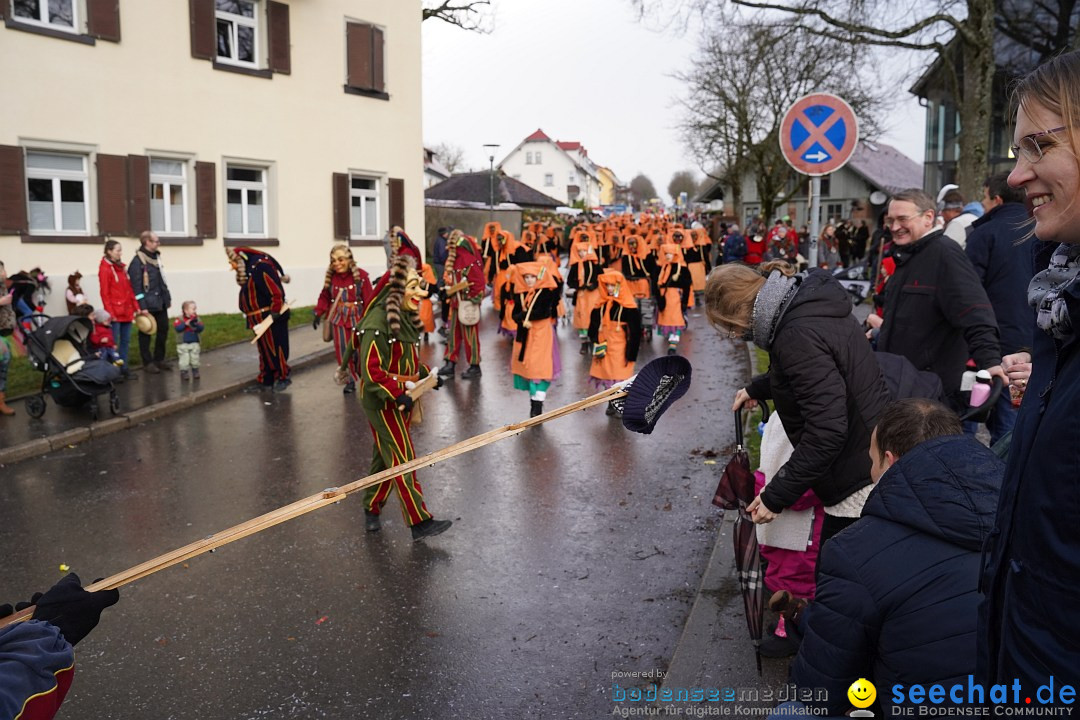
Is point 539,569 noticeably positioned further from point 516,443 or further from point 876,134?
point 876,134

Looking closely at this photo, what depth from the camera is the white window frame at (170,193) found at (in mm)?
17688

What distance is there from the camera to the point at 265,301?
1178cm

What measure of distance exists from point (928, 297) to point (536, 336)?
17.4 ft

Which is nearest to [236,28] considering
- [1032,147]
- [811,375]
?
[811,375]

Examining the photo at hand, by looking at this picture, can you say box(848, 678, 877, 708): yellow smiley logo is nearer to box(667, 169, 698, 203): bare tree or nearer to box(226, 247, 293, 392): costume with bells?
box(226, 247, 293, 392): costume with bells

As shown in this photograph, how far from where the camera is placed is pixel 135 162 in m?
17.0

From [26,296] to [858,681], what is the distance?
510 inches

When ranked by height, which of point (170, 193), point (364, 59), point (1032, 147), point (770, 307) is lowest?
point (770, 307)

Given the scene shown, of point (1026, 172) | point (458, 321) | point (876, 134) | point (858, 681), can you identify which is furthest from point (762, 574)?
point (876, 134)

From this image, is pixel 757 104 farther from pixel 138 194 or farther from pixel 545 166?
pixel 545 166

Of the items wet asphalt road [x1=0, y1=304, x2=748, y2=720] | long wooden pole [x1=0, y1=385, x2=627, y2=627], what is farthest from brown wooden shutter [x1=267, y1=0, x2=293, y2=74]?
long wooden pole [x1=0, y1=385, x2=627, y2=627]

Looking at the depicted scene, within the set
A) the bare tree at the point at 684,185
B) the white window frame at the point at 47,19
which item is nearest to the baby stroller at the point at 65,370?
the white window frame at the point at 47,19

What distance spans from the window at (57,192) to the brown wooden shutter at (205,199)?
86.2 inches

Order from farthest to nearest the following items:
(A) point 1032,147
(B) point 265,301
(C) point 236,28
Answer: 1. (C) point 236,28
2. (B) point 265,301
3. (A) point 1032,147
